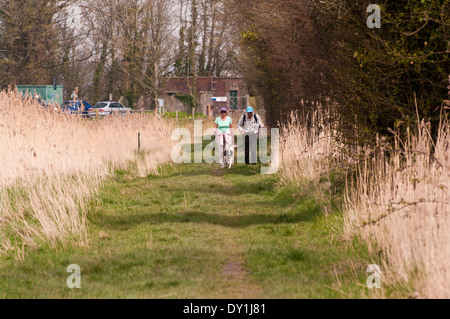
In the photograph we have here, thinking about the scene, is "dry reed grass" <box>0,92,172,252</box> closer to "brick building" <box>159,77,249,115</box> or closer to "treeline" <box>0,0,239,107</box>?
"treeline" <box>0,0,239,107</box>

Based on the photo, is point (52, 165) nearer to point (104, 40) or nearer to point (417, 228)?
point (417, 228)

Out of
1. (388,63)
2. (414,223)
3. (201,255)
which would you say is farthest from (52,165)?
(414,223)

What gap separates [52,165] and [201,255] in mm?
5148

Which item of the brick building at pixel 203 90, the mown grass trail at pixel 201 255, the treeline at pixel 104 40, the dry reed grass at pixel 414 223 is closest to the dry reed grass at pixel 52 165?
the mown grass trail at pixel 201 255

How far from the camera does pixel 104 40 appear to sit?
51.0 m

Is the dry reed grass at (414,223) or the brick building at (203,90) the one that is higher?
the brick building at (203,90)

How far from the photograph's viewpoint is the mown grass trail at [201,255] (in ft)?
19.7

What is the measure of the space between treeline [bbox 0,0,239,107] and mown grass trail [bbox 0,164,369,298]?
85.1 ft

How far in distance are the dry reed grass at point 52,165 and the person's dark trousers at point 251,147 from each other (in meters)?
2.61

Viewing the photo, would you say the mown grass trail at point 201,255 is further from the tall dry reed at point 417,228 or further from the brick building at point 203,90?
the brick building at point 203,90

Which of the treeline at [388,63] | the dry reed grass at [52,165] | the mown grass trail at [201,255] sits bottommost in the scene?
the mown grass trail at [201,255]

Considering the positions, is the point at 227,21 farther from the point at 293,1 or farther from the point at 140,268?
the point at 140,268
